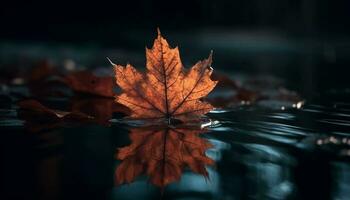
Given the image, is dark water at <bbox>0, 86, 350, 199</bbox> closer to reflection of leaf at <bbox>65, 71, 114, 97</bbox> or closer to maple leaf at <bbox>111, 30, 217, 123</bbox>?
maple leaf at <bbox>111, 30, 217, 123</bbox>

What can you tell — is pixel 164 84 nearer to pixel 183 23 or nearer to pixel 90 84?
pixel 90 84

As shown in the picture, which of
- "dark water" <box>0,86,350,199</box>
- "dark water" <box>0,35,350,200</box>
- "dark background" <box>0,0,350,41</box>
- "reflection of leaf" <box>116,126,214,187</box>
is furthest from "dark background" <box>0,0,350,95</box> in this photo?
"reflection of leaf" <box>116,126,214,187</box>

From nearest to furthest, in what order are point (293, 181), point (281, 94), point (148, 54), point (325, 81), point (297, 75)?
point (293, 181), point (148, 54), point (281, 94), point (325, 81), point (297, 75)

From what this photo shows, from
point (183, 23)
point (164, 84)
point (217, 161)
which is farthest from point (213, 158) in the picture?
point (183, 23)

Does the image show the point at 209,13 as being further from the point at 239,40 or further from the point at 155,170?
the point at 155,170

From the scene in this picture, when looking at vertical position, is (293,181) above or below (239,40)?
below

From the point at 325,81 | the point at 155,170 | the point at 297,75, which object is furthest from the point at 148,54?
the point at 297,75

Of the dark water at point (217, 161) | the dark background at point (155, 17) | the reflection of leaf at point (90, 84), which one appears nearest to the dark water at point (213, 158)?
the dark water at point (217, 161)
